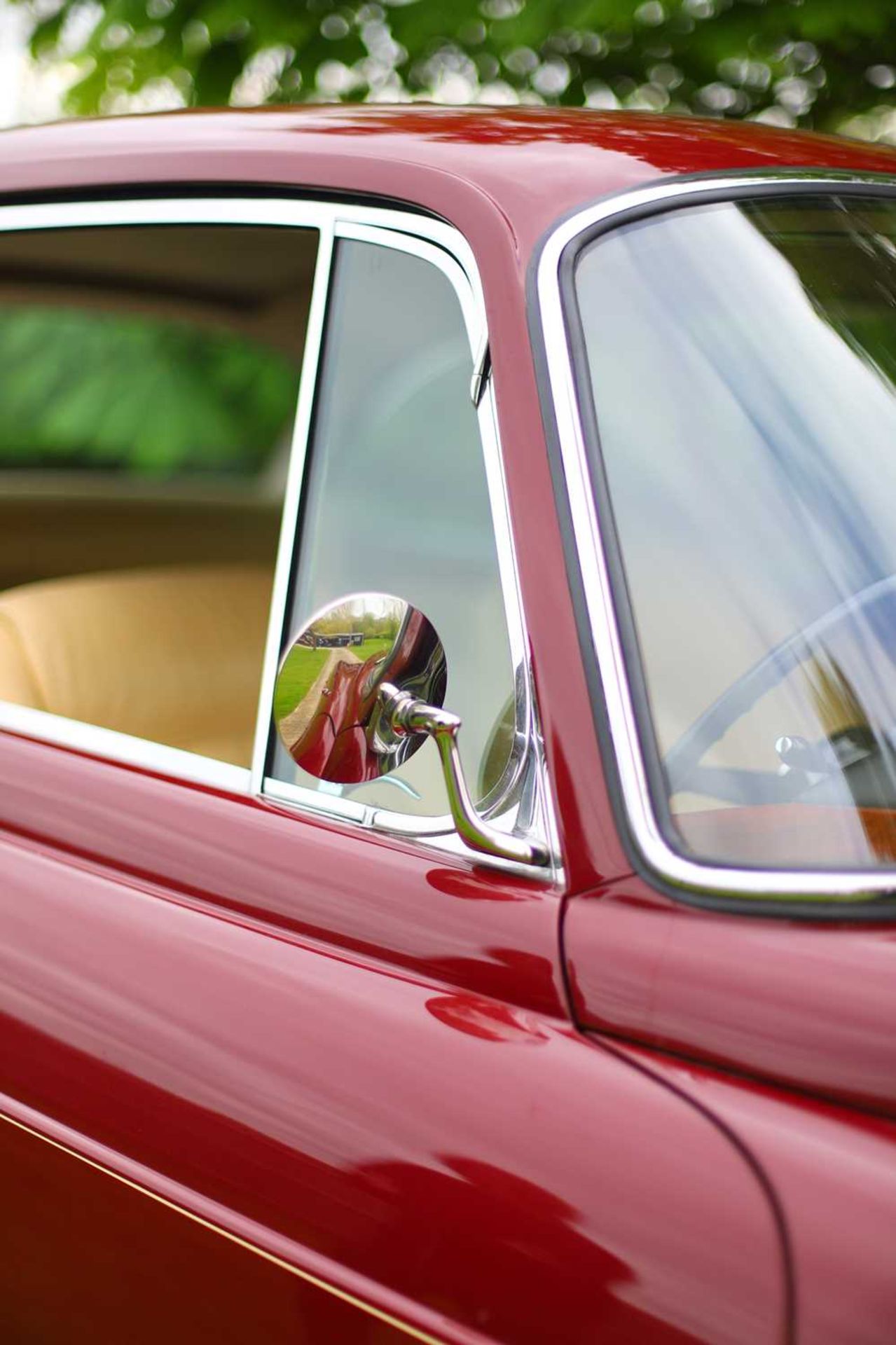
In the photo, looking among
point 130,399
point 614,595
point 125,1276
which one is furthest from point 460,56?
point 130,399

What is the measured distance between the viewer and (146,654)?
243 centimetres

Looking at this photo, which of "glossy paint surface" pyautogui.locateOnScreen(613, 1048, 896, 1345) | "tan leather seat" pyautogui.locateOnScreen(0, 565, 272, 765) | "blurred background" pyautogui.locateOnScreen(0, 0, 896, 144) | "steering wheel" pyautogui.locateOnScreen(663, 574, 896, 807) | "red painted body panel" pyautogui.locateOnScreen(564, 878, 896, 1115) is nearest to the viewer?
"glossy paint surface" pyautogui.locateOnScreen(613, 1048, 896, 1345)

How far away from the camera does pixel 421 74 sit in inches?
150

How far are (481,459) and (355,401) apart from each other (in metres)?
0.19

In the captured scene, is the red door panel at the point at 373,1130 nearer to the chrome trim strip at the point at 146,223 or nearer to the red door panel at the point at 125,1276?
the red door panel at the point at 125,1276

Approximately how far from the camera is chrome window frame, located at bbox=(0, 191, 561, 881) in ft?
4.15

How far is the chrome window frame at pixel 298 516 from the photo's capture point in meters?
1.26

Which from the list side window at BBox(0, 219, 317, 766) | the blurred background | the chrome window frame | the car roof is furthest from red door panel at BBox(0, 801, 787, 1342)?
the blurred background

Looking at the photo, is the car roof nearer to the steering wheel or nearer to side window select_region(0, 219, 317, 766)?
side window select_region(0, 219, 317, 766)

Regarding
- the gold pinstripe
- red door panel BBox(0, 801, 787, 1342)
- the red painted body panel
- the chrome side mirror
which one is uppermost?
the chrome side mirror

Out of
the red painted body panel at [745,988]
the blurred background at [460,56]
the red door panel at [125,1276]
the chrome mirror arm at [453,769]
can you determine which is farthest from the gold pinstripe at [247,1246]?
the blurred background at [460,56]

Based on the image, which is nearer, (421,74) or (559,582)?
(559,582)

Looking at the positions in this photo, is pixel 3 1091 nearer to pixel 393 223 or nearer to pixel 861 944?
pixel 861 944

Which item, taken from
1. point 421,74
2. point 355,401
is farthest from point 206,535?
point 355,401
